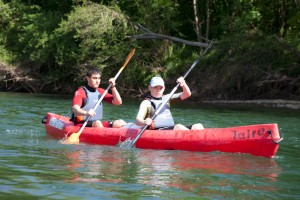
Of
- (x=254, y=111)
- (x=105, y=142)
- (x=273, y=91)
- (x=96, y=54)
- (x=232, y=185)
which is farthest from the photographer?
(x=96, y=54)

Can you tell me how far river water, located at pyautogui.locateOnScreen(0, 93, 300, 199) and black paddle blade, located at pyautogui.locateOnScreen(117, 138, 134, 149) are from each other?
0.14 meters

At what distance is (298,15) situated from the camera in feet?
69.7

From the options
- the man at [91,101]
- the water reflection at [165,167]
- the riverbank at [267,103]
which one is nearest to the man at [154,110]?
the water reflection at [165,167]

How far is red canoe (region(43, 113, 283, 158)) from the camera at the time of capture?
7883mm

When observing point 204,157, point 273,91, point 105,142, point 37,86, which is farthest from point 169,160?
point 37,86

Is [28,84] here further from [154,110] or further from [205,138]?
[205,138]

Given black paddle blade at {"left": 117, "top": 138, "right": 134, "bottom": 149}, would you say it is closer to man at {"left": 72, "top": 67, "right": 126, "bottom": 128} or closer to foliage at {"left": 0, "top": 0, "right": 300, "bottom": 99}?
man at {"left": 72, "top": 67, "right": 126, "bottom": 128}

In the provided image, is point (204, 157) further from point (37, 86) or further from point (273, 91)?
point (37, 86)

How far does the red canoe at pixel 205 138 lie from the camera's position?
788cm

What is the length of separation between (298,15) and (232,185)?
15983 millimetres

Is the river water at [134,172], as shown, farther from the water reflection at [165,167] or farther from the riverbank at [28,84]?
the riverbank at [28,84]

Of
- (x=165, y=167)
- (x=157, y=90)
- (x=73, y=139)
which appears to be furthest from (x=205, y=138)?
(x=73, y=139)

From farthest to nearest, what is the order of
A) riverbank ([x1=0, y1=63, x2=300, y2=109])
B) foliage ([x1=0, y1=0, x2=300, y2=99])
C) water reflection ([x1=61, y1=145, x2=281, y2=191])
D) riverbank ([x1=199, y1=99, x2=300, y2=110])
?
riverbank ([x1=0, y1=63, x2=300, y2=109]) < foliage ([x1=0, y1=0, x2=300, y2=99]) < riverbank ([x1=199, y1=99, x2=300, y2=110]) < water reflection ([x1=61, y1=145, x2=281, y2=191])

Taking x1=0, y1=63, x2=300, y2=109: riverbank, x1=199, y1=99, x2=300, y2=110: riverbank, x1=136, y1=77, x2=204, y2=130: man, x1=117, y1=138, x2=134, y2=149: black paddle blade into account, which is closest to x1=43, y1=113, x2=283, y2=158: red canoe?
x1=117, y1=138, x2=134, y2=149: black paddle blade
